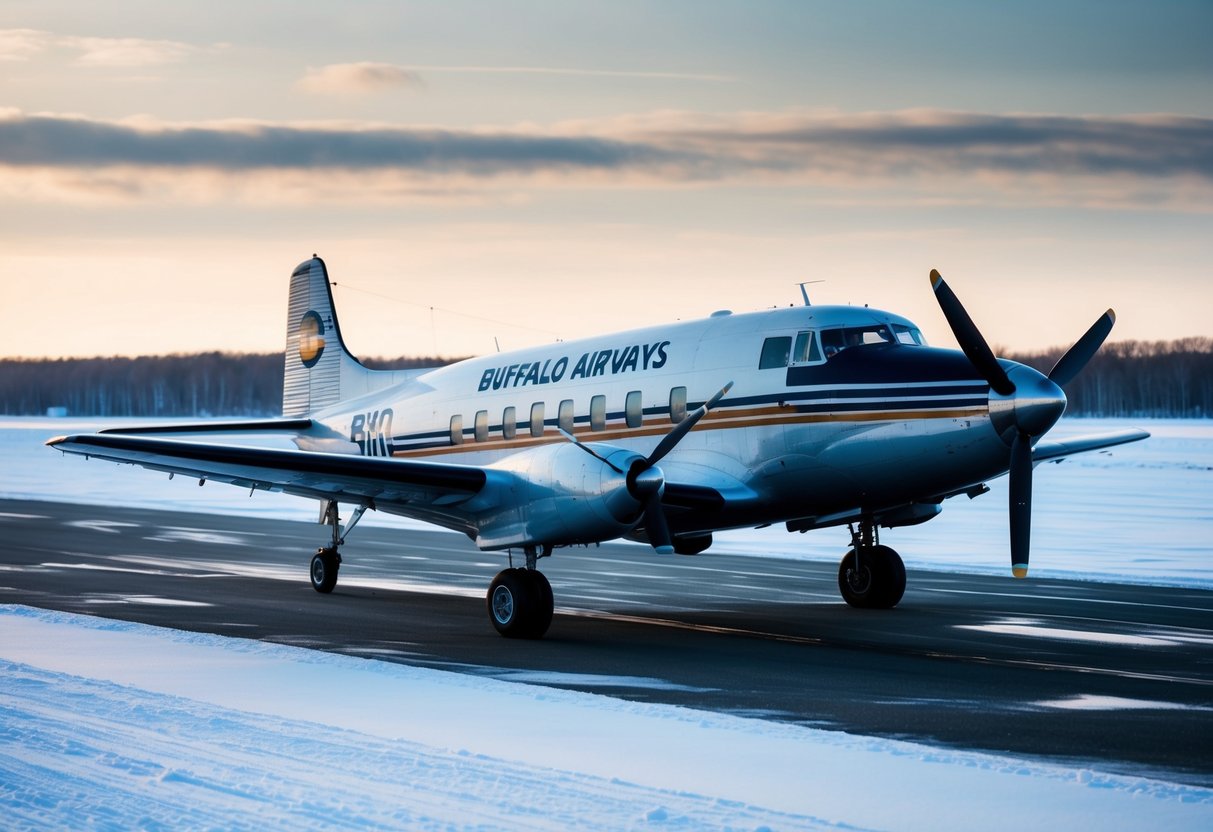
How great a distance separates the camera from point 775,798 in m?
8.38

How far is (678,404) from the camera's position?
1831 centimetres

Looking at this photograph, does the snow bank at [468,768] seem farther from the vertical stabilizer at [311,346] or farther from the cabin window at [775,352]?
the vertical stabilizer at [311,346]

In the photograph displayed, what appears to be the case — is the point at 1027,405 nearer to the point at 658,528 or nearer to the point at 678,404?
the point at 658,528

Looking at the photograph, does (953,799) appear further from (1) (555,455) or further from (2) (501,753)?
(1) (555,455)

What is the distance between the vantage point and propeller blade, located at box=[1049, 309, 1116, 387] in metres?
17.6

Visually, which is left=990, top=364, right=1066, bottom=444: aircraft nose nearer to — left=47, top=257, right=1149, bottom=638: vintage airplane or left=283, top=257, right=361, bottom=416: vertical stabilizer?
left=47, top=257, right=1149, bottom=638: vintage airplane

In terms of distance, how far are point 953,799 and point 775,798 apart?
3.50 ft

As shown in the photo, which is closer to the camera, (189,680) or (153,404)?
(189,680)

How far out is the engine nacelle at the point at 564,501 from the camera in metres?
15.5

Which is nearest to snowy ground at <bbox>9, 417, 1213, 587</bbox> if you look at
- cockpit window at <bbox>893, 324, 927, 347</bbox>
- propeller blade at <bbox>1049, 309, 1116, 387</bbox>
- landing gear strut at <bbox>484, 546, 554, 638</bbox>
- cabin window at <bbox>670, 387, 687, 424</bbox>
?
propeller blade at <bbox>1049, 309, 1116, 387</bbox>

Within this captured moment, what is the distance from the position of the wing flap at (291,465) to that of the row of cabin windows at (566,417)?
108 inches

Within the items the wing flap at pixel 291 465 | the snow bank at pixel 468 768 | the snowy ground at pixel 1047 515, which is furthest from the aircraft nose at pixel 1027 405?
the snowy ground at pixel 1047 515

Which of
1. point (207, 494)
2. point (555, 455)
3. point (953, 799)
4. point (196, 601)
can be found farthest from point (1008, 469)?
point (207, 494)

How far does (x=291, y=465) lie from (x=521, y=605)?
332cm
